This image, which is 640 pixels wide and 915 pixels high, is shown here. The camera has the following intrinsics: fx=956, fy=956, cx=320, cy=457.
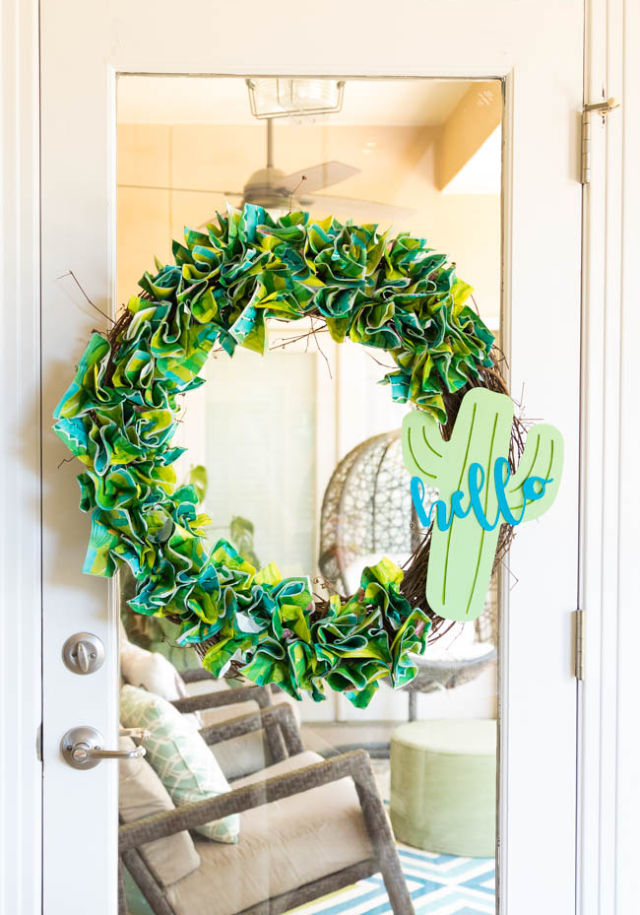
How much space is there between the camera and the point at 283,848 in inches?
60.1

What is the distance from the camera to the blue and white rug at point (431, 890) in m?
1.54

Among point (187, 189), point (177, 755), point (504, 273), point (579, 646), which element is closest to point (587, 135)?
point (504, 273)

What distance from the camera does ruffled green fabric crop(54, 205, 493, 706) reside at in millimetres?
1360

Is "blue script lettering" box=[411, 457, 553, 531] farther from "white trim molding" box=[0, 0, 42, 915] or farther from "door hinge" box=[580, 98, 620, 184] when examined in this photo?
"white trim molding" box=[0, 0, 42, 915]

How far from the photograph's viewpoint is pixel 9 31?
1462 mm

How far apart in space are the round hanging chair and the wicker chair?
17cm

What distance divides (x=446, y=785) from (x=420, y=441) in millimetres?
561

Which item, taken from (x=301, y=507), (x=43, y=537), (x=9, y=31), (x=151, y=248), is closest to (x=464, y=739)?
(x=301, y=507)

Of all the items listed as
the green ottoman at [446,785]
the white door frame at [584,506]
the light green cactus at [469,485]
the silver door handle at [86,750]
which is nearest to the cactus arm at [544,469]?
the light green cactus at [469,485]

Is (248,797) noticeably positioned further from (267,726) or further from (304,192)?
(304,192)

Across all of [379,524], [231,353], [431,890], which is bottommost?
[431,890]

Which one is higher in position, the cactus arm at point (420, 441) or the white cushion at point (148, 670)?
the cactus arm at point (420, 441)

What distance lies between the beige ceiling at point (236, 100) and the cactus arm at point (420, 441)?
474 millimetres

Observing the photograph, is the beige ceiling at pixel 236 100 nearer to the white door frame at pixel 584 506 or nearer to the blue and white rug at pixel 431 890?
the white door frame at pixel 584 506
